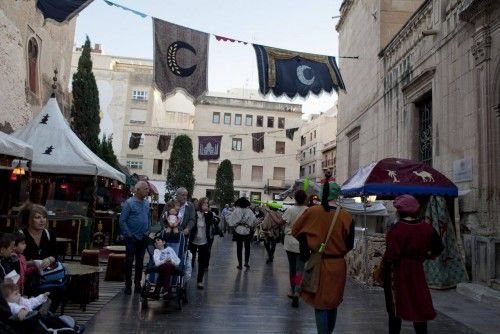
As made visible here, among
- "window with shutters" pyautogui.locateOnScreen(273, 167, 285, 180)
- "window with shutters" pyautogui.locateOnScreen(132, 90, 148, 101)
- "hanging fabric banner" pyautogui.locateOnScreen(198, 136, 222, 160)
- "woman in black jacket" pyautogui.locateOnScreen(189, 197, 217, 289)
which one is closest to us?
"woman in black jacket" pyautogui.locateOnScreen(189, 197, 217, 289)

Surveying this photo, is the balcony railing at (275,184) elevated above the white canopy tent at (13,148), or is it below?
above

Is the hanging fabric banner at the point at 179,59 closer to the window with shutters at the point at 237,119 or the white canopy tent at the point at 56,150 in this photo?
the white canopy tent at the point at 56,150

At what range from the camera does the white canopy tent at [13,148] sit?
6.97 metres

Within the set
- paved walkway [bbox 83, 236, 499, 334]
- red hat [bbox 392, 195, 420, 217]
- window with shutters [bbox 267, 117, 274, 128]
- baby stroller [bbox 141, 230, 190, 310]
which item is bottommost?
paved walkway [bbox 83, 236, 499, 334]

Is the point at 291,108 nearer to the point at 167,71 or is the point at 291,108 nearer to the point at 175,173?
the point at 175,173

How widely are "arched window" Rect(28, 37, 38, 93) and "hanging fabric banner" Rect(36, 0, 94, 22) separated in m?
5.91

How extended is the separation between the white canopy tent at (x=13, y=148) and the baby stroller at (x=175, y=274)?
9.29 feet

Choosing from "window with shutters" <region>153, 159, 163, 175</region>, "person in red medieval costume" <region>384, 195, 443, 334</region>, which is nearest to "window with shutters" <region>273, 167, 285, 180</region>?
"window with shutters" <region>153, 159, 163, 175</region>

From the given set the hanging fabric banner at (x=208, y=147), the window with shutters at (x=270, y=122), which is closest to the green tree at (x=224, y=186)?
the window with shutters at (x=270, y=122)

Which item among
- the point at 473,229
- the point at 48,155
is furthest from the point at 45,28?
the point at 473,229

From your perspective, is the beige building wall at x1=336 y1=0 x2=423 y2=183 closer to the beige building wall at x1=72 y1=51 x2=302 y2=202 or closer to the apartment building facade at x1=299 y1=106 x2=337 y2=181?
the beige building wall at x1=72 y1=51 x2=302 y2=202

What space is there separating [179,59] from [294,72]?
3466 millimetres

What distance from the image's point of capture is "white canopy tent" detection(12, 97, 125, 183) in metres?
10.7

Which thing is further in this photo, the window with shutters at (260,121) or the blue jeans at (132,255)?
the window with shutters at (260,121)
